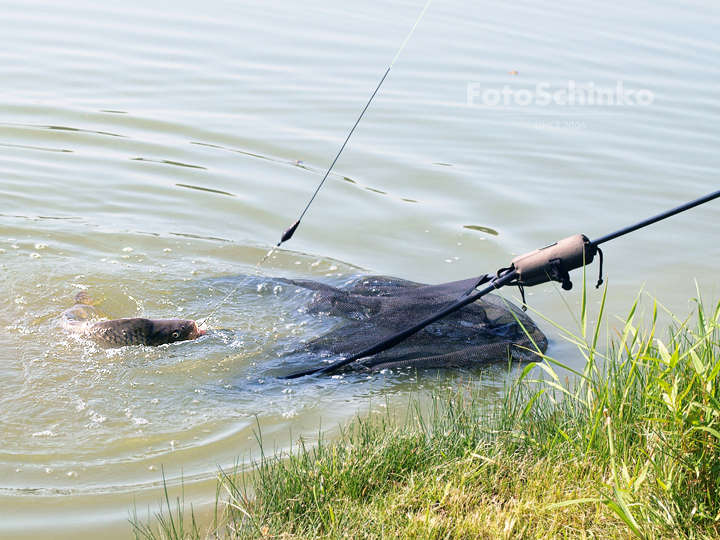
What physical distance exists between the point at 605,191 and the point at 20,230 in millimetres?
6117

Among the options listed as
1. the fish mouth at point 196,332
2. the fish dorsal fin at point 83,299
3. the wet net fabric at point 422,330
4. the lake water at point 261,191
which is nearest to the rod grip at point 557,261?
the wet net fabric at point 422,330

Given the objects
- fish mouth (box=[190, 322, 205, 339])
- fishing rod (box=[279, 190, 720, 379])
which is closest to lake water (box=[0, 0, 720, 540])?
fish mouth (box=[190, 322, 205, 339])

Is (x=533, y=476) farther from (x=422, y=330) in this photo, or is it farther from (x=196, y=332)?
(x=196, y=332)

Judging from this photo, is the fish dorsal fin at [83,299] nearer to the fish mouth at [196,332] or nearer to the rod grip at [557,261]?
the fish mouth at [196,332]

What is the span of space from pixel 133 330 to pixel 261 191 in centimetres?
A: 333

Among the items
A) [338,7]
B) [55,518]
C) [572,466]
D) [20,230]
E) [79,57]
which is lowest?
[55,518]

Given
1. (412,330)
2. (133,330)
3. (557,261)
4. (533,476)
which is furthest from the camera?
(133,330)

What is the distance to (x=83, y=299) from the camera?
5.86 meters

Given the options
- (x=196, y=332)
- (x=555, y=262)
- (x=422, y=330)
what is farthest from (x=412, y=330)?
(x=196, y=332)

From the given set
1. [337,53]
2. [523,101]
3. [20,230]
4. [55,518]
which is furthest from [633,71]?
[55,518]

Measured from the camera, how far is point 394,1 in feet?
56.2

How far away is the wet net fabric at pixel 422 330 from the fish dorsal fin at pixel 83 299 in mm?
1622

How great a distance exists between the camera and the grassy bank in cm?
308

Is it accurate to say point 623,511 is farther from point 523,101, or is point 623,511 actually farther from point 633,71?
point 633,71
